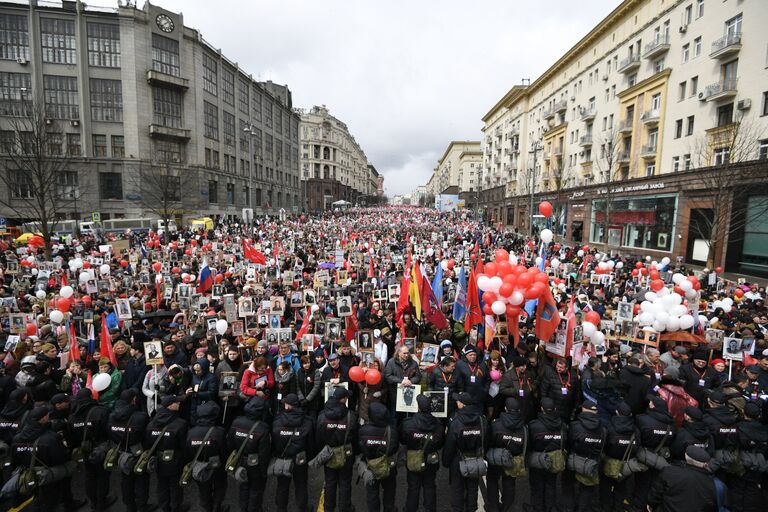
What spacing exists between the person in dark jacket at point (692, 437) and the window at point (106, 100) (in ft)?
176

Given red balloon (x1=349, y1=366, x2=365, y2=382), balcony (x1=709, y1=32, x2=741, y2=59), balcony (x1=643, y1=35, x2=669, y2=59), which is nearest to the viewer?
red balloon (x1=349, y1=366, x2=365, y2=382)

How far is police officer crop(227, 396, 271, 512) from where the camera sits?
4.67m

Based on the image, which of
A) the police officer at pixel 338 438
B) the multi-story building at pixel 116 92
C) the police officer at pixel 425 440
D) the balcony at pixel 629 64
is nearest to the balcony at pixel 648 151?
the balcony at pixel 629 64

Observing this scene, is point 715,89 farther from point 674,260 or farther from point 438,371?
point 438,371

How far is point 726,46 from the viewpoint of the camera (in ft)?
73.4

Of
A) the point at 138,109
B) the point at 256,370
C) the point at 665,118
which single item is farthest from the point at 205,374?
the point at 138,109

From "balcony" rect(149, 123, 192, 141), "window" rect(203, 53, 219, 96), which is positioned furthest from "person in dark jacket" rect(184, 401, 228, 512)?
"window" rect(203, 53, 219, 96)

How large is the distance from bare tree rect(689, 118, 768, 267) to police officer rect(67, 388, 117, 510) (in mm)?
25014

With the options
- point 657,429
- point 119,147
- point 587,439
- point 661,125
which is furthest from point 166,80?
point 657,429

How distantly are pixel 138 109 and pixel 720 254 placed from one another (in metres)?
54.7

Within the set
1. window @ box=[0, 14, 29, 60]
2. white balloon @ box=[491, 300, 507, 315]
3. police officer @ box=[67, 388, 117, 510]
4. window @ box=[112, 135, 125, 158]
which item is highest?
window @ box=[0, 14, 29, 60]

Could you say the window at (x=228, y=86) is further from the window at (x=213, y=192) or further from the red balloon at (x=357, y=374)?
the red balloon at (x=357, y=374)

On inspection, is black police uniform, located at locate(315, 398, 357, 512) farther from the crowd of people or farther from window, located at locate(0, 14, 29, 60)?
window, located at locate(0, 14, 29, 60)

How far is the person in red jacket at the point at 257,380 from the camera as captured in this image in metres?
5.76
